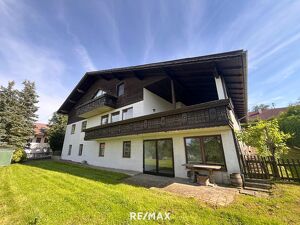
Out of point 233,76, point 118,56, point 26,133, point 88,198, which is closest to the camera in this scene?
point 88,198

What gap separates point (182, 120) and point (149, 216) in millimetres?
4934

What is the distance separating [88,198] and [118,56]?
1139 cm

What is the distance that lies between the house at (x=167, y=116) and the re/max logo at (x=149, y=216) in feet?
14.0

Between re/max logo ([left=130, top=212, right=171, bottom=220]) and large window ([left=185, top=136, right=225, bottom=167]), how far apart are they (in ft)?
15.3

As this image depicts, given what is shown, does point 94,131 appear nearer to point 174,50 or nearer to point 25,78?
point 174,50

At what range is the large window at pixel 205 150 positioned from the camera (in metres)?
7.89

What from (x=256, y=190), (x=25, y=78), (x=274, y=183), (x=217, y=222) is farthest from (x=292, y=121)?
(x=25, y=78)

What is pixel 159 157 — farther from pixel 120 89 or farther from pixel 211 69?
Answer: pixel 120 89

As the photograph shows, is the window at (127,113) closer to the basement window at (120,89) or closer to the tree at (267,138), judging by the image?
the basement window at (120,89)

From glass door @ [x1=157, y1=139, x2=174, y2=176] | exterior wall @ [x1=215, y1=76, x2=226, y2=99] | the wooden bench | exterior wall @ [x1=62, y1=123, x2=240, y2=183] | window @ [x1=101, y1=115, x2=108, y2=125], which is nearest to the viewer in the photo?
the wooden bench

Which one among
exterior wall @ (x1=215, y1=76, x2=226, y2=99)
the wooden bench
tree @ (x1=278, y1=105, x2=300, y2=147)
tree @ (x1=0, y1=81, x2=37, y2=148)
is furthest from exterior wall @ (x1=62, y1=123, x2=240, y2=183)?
tree @ (x1=278, y1=105, x2=300, y2=147)

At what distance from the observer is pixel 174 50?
37.0ft

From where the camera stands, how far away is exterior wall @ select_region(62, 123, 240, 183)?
7.54 metres

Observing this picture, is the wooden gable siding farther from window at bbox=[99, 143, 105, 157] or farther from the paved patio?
the paved patio
